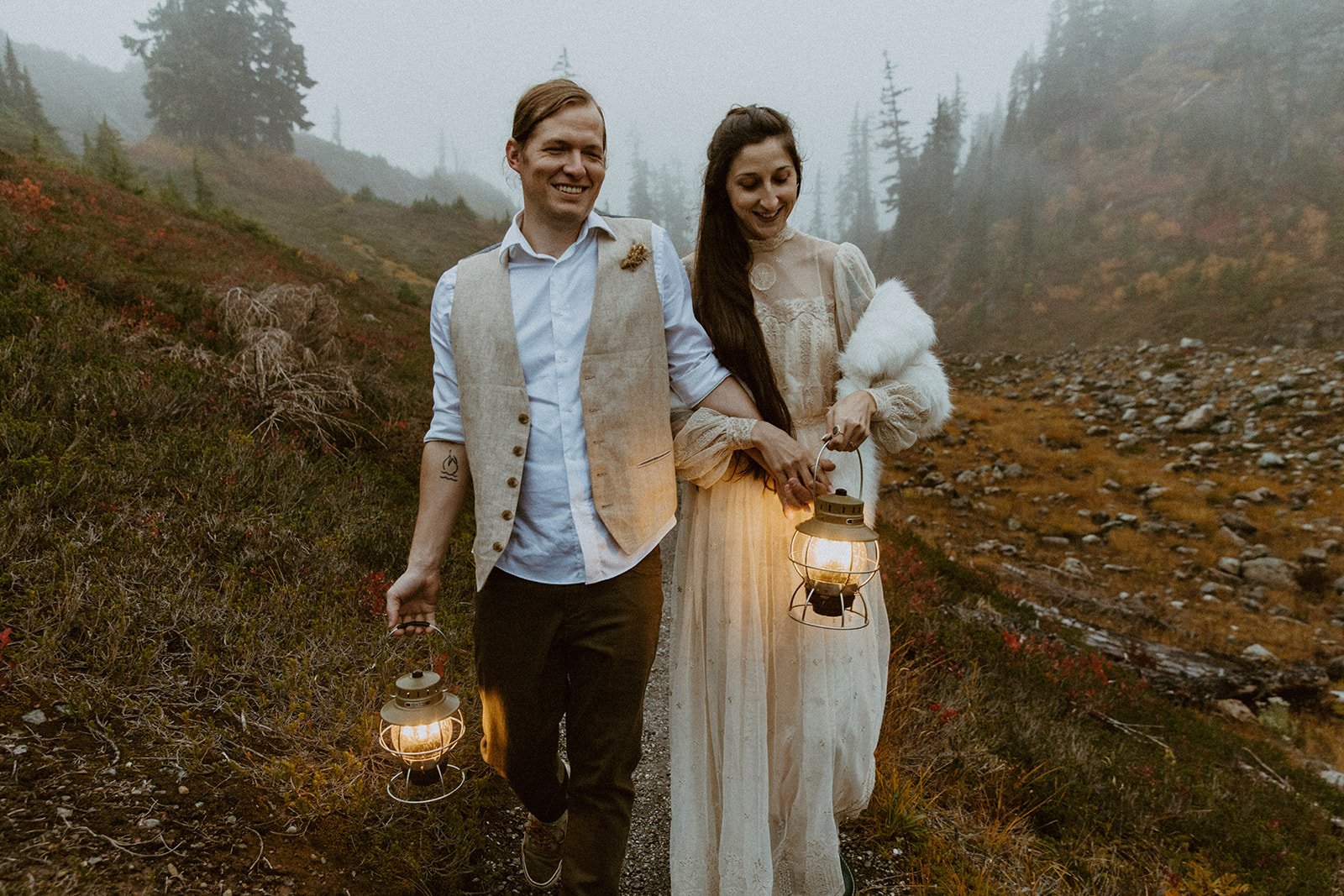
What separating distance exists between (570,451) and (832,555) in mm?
795

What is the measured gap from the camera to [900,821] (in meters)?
2.87

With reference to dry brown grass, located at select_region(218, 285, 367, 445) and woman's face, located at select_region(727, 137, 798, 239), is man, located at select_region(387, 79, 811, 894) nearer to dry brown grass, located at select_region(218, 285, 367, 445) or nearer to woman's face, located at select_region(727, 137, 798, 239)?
woman's face, located at select_region(727, 137, 798, 239)

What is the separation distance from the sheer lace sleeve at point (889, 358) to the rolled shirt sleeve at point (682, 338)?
0.44 m

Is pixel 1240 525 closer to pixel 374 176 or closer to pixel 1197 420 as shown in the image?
pixel 1197 420

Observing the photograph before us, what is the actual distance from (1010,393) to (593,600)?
63.3ft

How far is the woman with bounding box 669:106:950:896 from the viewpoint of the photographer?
2.04 meters

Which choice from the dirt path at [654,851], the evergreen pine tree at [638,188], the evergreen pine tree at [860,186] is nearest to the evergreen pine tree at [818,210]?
the evergreen pine tree at [860,186]

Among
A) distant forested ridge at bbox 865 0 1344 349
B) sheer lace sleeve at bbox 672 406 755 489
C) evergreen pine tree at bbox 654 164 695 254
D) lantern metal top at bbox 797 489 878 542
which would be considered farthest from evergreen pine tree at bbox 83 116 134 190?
evergreen pine tree at bbox 654 164 695 254

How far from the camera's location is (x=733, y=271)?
215 centimetres

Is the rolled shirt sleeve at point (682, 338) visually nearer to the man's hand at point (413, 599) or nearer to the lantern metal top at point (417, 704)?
the man's hand at point (413, 599)

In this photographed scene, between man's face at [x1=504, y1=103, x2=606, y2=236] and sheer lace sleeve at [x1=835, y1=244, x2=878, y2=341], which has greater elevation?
man's face at [x1=504, y1=103, x2=606, y2=236]

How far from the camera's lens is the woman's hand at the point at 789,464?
6.18ft

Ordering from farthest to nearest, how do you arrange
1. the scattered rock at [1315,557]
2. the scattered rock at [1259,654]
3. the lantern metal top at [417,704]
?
1. the scattered rock at [1315,557]
2. the scattered rock at [1259,654]
3. the lantern metal top at [417,704]

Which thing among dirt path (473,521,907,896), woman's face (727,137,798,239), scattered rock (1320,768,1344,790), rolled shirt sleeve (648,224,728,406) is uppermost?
woman's face (727,137,798,239)
